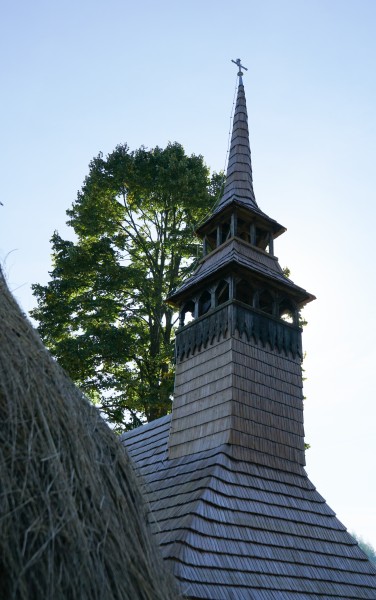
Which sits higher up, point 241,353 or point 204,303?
point 204,303

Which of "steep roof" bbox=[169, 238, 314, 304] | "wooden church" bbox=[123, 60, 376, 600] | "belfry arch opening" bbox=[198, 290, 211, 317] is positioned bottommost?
"wooden church" bbox=[123, 60, 376, 600]

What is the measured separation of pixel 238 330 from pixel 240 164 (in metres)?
5.79

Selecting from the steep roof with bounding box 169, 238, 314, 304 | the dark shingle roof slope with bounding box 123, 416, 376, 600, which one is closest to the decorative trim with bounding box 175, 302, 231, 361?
the steep roof with bounding box 169, 238, 314, 304

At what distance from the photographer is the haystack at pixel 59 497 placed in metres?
3.22

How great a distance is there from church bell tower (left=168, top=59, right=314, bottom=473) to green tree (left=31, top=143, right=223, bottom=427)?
13.4ft

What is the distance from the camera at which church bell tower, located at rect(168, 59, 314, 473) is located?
10969 mm

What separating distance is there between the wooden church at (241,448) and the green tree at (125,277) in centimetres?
290

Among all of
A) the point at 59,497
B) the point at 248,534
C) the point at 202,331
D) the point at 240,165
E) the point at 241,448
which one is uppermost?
the point at 240,165

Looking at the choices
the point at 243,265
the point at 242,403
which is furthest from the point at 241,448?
the point at 243,265

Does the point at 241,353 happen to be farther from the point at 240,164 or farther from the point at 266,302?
the point at 240,164

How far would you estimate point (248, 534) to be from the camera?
914 cm

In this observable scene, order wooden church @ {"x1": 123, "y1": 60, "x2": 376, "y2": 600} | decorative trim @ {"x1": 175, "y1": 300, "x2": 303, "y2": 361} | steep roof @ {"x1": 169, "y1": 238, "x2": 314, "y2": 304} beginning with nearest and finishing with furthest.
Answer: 1. wooden church @ {"x1": 123, "y1": 60, "x2": 376, "y2": 600}
2. decorative trim @ {"x1": 175, "y1": 300, "x2": 303, "y2": 361}
3. steep roof @ {"x1": 169, "y1": 238, "x2": 314, "y2": 304}

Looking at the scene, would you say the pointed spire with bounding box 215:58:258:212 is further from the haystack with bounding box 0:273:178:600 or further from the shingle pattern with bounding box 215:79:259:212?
the haystack with bounding box 0:273:178:600

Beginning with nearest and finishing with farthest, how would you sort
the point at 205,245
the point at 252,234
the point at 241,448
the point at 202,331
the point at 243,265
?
the point at 241,448, the point at 243,265, the point at 202,331, the point at 252,234, the point at 205,245
